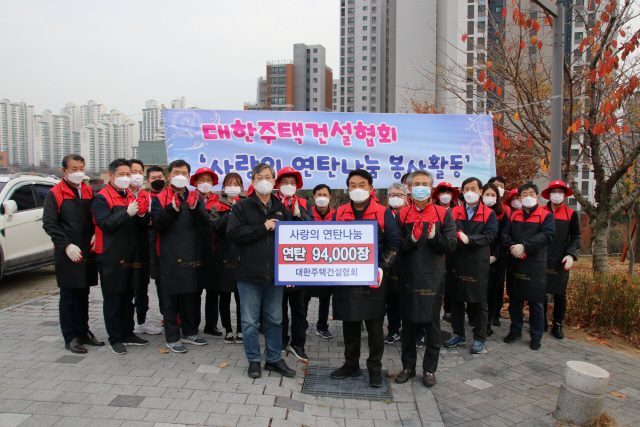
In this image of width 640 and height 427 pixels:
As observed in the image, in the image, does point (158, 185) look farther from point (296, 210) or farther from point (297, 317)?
point (297, 317)

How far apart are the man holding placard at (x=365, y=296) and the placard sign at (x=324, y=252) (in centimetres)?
15

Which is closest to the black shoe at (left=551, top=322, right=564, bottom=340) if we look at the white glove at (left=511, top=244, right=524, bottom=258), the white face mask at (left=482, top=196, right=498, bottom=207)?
the white glove at (left=511, top=244, right=524, bottom=258)

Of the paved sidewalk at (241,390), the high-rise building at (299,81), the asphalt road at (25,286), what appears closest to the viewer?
the paved sidewalk at (241,390)

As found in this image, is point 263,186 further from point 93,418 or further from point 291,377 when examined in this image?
point 93,418

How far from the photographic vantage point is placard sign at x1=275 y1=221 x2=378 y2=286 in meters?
3.88

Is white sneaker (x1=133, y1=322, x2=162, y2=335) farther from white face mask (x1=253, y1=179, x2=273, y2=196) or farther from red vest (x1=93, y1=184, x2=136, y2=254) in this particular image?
white face mask (x1=253, y1=179, x2=273, y2=196)

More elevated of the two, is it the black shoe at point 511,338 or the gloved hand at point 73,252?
the gloved hand at point 73,252

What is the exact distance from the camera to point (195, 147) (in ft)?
19.9

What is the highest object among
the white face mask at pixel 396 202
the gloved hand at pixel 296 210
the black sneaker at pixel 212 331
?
the white face mask at pixel 396 202

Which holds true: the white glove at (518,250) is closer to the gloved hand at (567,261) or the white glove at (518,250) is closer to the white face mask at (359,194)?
the gloved hand at (567,261)

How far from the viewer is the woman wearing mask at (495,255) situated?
5.41 meters

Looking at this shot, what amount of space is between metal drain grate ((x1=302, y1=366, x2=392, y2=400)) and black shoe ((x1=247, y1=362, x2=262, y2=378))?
44 cm

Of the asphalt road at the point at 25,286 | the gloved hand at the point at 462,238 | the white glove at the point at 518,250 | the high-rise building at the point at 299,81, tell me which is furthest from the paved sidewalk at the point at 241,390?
the high-rise building at the point at 299,81

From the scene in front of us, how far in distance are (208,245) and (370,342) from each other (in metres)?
2.24
